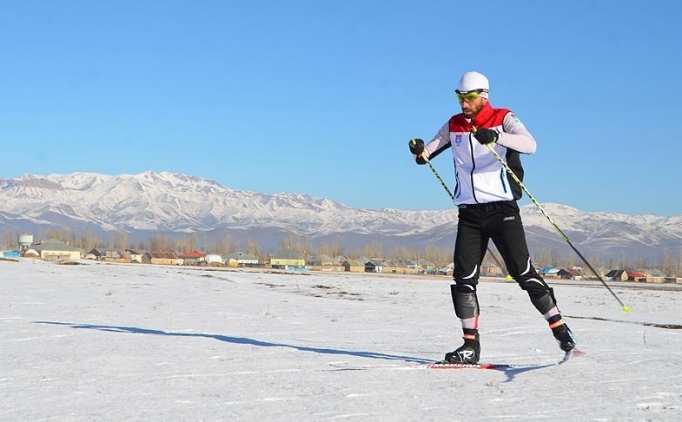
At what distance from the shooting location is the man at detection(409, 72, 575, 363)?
21.0 ft

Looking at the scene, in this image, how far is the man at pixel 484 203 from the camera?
6410 millimetres

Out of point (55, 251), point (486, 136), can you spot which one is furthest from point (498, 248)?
point (55, 251)

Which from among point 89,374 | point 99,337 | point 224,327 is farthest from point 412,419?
point 224,327

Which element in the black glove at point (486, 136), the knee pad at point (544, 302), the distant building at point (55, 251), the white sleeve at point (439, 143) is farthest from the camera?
the distant building at point (55, 251)

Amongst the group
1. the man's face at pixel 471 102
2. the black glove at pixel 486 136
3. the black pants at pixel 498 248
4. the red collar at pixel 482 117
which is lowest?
the black pants at pixel 498 248

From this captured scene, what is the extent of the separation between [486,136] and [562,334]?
5.87 feet

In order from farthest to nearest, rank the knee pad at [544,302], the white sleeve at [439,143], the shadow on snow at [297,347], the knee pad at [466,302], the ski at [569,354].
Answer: the white sleeve at [439,143]
the knee pad at [466,302]
the knee pad at [544,302]
the ski at [569,354]
the shadow on snow at [297,347]

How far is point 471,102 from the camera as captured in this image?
6.64 meters

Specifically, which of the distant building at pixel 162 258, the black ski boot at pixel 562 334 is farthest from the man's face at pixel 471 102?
the distant building at pixel 162 258

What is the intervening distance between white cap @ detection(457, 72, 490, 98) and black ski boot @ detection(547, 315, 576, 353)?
6.84ft

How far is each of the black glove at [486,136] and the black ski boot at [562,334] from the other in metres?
1.63

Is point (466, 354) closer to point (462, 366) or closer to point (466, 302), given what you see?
point (462, 366)

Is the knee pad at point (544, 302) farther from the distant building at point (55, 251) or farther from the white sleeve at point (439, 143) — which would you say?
the distant building at point (55, 251)

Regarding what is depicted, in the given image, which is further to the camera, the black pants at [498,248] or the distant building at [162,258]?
the distant building at [162,258]
